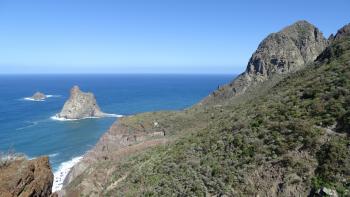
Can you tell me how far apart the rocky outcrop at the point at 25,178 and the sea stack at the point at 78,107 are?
108m

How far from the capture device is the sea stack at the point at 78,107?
12100 centimetres

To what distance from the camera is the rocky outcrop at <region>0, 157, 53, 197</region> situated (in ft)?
44.0

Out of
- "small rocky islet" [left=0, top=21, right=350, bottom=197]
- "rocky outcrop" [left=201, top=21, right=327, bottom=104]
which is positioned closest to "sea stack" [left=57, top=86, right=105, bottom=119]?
"rocky outcrop" [left=201, top=21, right=327, bottom=104]

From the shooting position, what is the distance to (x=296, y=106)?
20.9 m

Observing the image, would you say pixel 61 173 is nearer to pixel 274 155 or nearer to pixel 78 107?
pixel 274 155

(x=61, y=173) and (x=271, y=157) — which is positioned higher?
(x=271, y=157)

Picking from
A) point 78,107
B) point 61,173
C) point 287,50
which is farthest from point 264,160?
point 78,107

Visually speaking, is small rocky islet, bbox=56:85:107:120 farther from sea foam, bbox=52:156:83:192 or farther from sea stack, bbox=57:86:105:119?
sea foam, bbox=52:156:83:192

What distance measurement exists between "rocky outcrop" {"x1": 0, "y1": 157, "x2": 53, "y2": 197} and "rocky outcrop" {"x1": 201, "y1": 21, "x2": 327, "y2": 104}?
68967 mm

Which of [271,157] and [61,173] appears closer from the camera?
Answer: [271,157]

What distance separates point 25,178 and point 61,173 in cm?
4917

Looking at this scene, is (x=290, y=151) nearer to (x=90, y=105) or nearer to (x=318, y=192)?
(x=318, y=192)

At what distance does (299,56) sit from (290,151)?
240ft

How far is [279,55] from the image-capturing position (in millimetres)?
85625
